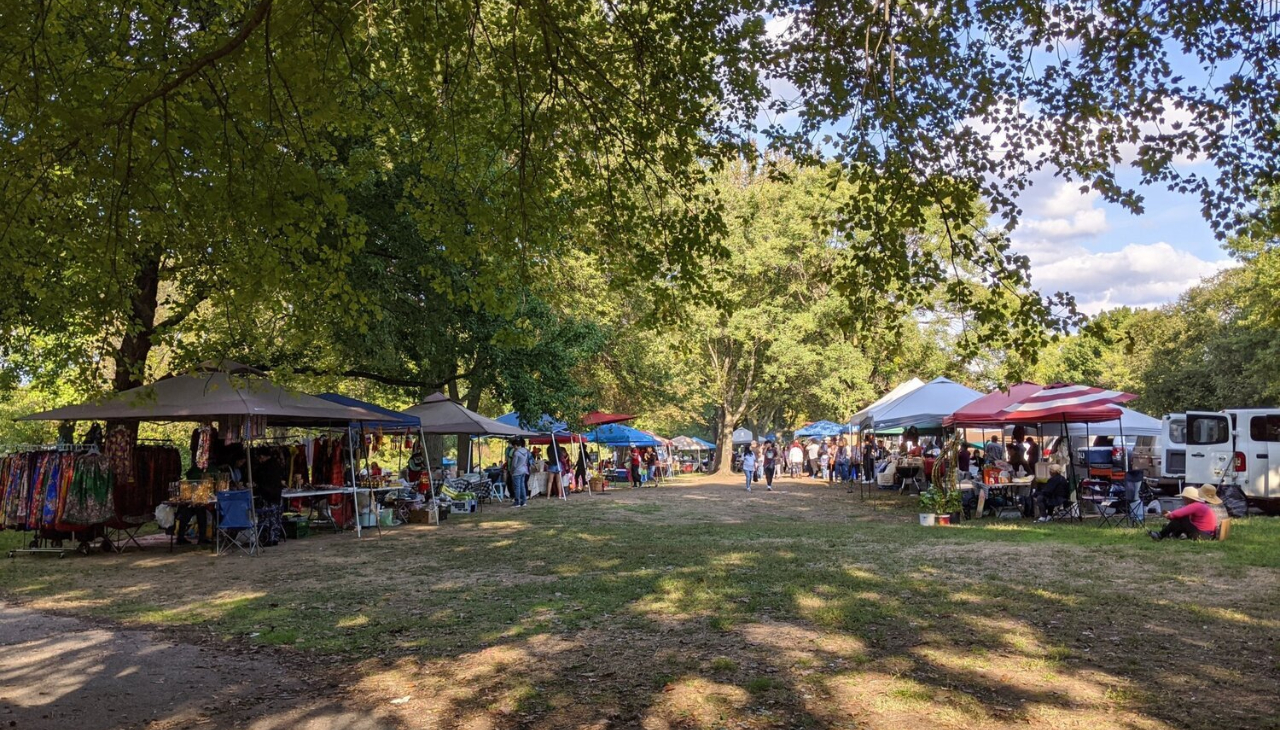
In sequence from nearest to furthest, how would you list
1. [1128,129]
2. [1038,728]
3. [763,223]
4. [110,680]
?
1. [1038,728]
2. [110,680]
3. [1128,129]
4. [763,223]

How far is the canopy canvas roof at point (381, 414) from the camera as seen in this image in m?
15.6

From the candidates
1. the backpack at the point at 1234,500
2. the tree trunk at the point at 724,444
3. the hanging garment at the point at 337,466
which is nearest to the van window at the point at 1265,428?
the backpack at the point at 1234,500

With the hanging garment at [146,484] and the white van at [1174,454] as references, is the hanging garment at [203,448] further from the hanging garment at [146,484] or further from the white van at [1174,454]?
the white van at [1174,454]

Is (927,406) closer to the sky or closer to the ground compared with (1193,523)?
closer to the sky

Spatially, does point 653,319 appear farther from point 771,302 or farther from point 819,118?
point 771,302

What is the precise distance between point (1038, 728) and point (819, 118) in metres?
5.18

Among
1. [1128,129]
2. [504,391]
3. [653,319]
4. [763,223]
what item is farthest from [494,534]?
[763,223]

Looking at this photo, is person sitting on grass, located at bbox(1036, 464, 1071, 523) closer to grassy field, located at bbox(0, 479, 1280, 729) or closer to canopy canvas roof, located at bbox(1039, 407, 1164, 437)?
grassy field, located at bbox(0, 479, 1280, 729)

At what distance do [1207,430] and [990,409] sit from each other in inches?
168

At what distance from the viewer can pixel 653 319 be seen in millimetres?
8797

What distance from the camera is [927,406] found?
68.6 ft

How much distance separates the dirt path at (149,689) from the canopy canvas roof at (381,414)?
8314mm

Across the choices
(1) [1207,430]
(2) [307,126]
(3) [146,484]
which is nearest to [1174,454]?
(1) [1207,430]

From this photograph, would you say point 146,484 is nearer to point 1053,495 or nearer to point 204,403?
point 204,403
